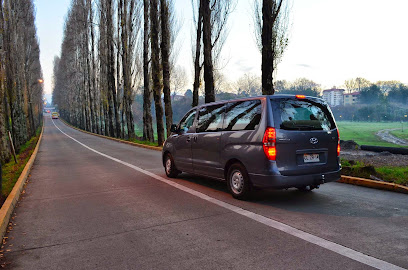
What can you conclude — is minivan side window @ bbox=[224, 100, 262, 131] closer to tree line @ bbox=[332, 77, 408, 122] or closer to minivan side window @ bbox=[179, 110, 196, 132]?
minivan side window @ bbox=[179, 110, 196, 132]

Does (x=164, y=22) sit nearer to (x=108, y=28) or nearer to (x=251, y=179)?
(x=108, y=28)

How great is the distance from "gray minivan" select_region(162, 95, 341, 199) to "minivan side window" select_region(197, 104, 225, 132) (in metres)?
0.04

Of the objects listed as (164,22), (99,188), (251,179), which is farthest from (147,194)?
(164,22)

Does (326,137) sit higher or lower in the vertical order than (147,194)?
higher

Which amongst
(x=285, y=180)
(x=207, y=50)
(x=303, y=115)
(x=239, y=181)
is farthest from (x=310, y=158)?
(x=207, y=50)

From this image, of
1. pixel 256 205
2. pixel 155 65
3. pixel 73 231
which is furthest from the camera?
pixel 155 65

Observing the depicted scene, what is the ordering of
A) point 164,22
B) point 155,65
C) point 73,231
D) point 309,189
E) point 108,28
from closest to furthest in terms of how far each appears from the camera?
point 73,231 < point 309,189 < point 164,22 < point 155,65 < point 108,28

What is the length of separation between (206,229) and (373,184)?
4.50 metres

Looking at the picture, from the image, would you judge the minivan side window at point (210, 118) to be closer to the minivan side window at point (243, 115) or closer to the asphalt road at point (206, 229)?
the minivan side window at point (243, 115)

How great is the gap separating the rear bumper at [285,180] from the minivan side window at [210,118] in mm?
1496

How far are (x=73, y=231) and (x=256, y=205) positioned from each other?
9.87 feet

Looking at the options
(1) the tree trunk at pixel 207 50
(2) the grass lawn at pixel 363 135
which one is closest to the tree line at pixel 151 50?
(1) the tree trunk at pixel 207 50

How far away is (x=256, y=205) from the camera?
591cm

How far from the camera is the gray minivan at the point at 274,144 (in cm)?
570
